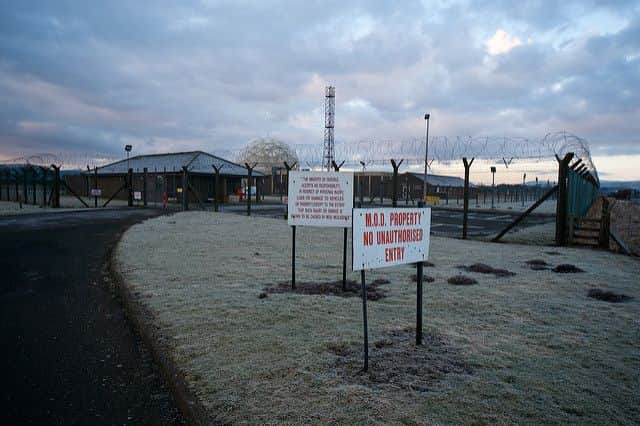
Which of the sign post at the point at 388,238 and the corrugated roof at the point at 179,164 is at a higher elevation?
the corrugated roof at the point at 179,164

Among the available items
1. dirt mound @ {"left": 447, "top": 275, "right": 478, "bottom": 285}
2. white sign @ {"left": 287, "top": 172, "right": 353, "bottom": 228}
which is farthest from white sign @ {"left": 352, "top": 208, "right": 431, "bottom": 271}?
dirt mound @ {"left": 447, "top": 275, "right": 478, "bottom": 285}

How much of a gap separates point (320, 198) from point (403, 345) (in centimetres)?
303

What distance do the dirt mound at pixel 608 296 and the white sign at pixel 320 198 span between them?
4.14 m

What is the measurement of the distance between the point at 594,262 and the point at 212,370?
969 cm

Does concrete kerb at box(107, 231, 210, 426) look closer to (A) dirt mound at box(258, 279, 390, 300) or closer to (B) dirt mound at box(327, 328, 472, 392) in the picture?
(B) dirt mound at box(327, 328, 472, 392)

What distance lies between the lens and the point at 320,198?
23.3ft

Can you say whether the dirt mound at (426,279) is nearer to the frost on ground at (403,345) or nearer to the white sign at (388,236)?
→ the frost on ground at (403,345)

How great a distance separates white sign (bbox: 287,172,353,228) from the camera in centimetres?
699

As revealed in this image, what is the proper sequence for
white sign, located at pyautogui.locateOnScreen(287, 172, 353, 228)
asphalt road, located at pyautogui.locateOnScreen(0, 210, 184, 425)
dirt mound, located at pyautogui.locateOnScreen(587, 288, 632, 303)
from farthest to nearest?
white sign, located at pyautogui.locateOnScreen(287, 172, 353, 228) → dirt mound, located at pyautogui.locateOnScreen(587, 288, 632, 303) → asphalt road, located at pyautogui.locateOnScreen(0, 210, 184, 425)

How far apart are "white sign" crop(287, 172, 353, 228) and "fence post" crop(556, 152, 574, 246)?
352 inches

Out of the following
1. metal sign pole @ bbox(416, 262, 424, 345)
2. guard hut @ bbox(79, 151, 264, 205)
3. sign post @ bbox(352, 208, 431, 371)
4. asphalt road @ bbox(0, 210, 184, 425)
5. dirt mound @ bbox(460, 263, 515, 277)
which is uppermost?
guard hut @ bbox(79, 151, 264, 205)

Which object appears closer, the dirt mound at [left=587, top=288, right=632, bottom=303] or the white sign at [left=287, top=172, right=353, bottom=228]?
the dirt mound at [left=587, top=288, right=632, bottom=303]

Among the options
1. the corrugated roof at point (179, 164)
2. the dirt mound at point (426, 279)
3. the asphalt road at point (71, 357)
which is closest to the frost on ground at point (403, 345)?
the dirt mound at point (426, 279)

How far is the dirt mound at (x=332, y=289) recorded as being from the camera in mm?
6875
